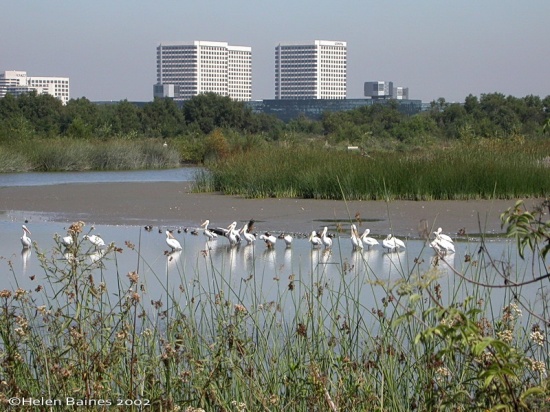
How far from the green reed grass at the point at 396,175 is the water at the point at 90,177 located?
7782 millimetres

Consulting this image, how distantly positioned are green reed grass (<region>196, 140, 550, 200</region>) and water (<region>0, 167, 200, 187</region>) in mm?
7782

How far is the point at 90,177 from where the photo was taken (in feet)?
108

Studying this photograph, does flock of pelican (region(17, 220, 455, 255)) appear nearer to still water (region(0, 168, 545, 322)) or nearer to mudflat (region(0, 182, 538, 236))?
still water (region(0, 168, 545, 322))

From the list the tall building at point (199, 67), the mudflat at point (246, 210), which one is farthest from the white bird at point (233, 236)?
the tall building at point (199, 67)

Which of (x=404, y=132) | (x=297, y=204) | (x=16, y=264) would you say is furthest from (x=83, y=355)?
(x=404, y=132)

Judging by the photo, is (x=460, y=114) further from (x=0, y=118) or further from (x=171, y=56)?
(x=171, y=56)

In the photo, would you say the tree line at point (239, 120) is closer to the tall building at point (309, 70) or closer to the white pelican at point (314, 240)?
the white pelican at point (314, 240)

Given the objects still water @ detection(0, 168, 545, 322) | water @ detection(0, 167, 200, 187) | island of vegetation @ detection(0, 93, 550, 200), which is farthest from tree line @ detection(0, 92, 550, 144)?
still water @ detection(0, 168, 545, 322)

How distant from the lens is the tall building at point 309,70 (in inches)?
6506

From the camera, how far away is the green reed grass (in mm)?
18969

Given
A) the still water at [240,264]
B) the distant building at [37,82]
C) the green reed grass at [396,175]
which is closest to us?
the still water at [240,264]

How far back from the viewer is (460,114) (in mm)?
53375

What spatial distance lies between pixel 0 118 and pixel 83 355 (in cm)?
5541

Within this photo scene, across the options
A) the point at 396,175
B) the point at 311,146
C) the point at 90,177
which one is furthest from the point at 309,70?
the point at 396,175
